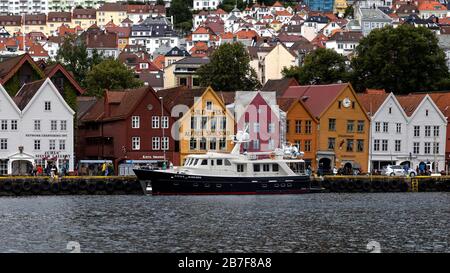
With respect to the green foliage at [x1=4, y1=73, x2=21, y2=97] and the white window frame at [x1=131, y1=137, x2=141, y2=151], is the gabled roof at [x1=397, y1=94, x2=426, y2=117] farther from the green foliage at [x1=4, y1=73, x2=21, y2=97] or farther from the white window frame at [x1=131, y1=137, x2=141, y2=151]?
the green foliage at [x1=4, y1=73, x2=21, y2=97]

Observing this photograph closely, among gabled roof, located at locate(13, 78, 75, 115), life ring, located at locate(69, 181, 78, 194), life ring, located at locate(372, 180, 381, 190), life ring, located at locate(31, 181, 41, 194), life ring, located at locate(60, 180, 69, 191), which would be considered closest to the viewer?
life ring, located at locate(31, 181, 41, 194)

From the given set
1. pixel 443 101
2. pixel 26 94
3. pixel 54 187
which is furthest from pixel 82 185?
pixel 443 101

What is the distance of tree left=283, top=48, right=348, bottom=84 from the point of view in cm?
12500

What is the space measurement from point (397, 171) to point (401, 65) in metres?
37.9

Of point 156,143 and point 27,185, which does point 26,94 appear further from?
point 27,185

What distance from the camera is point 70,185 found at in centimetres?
7444

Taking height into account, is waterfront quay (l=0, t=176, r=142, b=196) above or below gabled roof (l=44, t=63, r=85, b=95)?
below

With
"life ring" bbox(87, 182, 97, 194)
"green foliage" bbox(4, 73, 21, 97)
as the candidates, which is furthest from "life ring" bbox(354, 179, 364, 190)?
"green foliage" bbox(4, 73, 21, 97)

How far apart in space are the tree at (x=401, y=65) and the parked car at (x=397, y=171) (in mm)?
33424

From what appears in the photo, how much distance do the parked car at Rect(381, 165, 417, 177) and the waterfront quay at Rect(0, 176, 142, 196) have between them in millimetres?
22718

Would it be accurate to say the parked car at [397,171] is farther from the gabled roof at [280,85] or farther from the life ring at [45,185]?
the life ring at [45,185]
